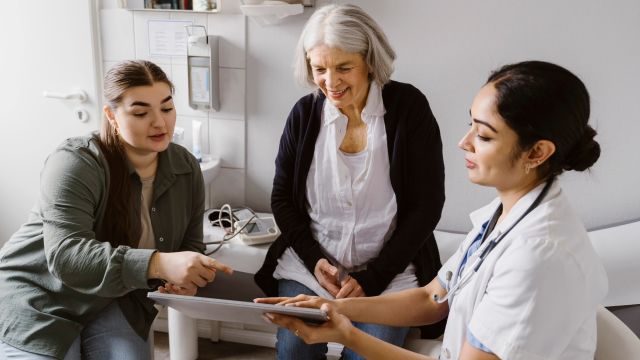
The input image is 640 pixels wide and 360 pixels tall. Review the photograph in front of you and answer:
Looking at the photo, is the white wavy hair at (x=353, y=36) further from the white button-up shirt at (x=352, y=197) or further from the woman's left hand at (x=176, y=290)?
the woman's left hand at (x=176, y=290)

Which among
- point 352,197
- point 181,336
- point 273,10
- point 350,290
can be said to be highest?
point 273,10

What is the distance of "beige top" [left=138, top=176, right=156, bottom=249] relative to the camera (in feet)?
4.61

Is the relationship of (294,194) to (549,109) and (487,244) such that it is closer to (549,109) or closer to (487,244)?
(487,244)

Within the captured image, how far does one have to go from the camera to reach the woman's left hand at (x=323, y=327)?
3.58 ft

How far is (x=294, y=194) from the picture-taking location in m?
1.63

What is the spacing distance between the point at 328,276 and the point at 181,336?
2.86ft

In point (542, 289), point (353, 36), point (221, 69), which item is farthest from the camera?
point (221, 69)

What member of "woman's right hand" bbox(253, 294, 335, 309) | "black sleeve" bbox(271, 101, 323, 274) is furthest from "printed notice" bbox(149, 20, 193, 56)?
"woman's right hand" bbox(253, 294, 335, 309)

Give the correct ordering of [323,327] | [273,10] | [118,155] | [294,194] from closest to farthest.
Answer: [323,327] → [118,155] → [294,194] → [273,10]

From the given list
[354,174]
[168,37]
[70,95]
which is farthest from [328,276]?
[70,95]

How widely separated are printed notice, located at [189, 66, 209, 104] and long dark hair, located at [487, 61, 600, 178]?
4.55 ft

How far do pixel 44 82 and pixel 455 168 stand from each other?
1810 millimetres

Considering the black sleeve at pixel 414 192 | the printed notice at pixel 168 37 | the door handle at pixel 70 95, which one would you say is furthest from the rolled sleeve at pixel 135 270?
the door handle at pixel 70 95

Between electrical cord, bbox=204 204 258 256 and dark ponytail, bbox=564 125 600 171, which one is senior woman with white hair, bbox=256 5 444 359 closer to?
electrical cord, bbox=204 204 258 256
